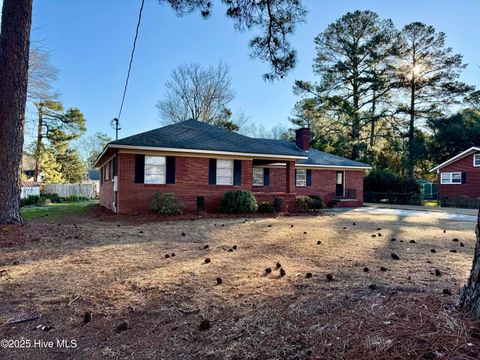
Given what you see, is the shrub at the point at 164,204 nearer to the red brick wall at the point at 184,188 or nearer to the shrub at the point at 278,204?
the red brick wall at the point at 184,188

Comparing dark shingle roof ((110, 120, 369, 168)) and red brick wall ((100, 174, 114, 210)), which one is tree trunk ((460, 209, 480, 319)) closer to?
dark shingle roof ((110, 120, 369, 168))

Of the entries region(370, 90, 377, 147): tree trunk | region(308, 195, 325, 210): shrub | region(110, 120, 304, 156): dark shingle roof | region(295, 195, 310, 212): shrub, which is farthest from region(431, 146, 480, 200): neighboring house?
region(110, 120, 304, 156): dark shingle roof

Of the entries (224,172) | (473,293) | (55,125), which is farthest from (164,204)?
(55,125)

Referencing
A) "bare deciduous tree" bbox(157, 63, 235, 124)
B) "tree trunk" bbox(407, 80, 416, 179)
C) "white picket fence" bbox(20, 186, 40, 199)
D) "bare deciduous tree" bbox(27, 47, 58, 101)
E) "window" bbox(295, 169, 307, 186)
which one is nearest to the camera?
"window" bbox(295, 169, 307, 186)

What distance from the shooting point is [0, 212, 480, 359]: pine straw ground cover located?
2.12 metres

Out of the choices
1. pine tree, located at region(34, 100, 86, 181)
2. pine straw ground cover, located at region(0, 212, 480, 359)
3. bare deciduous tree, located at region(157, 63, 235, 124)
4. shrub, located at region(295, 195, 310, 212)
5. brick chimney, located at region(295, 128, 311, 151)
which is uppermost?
bare deciduous tree, located at region(157, 63, 235, 124)

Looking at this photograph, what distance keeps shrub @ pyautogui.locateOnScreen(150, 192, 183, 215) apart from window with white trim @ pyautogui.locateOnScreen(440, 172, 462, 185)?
76.4ft

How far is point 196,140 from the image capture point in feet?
47.2

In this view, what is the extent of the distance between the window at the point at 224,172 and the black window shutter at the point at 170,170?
2.11m

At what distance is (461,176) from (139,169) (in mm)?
24473

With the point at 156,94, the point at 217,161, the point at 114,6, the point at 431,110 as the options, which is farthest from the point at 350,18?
the point at 114,6

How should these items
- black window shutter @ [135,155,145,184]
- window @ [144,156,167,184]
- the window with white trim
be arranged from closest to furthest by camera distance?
1. black window shutter @ [135,155,145,184]
2. window @ [144,156,167,184]
3. the window with white trim

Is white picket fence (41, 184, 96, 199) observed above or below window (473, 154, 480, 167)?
below

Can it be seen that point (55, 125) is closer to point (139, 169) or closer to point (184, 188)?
point (139, 169)
